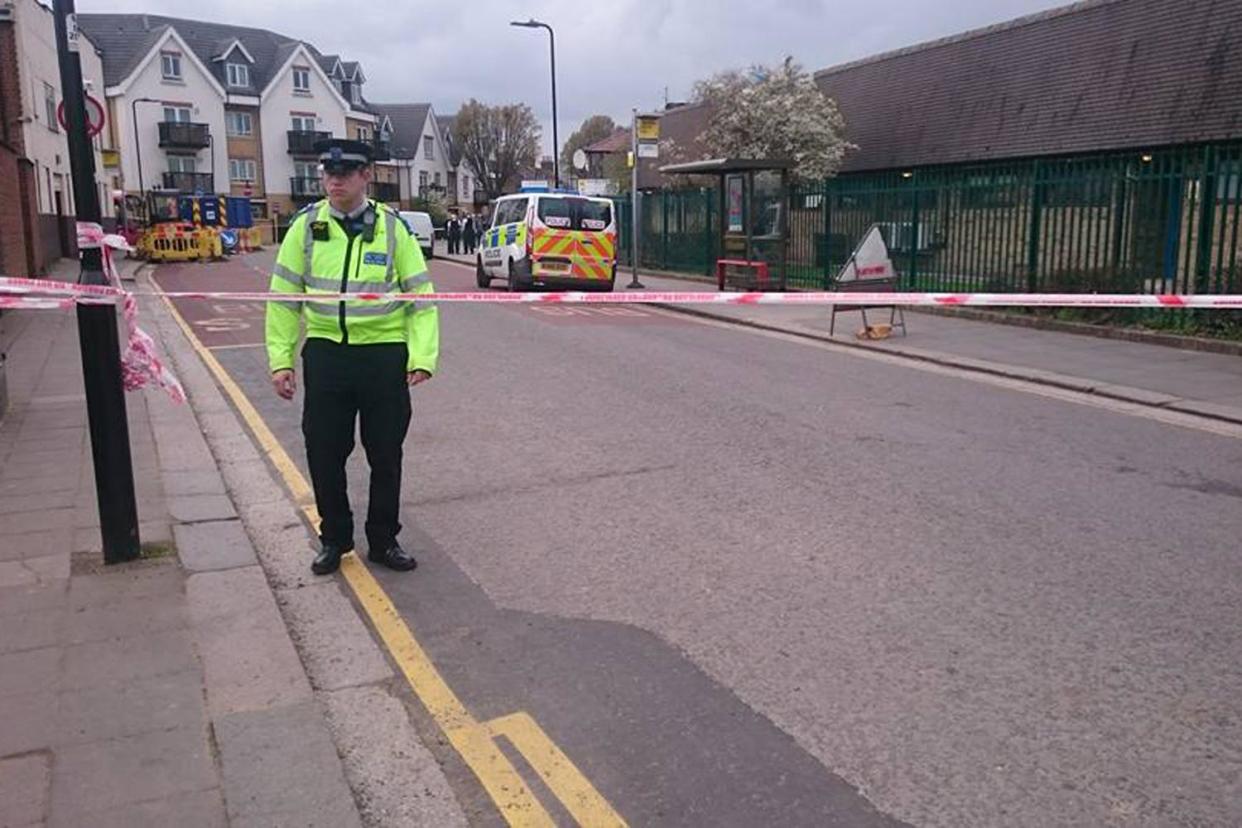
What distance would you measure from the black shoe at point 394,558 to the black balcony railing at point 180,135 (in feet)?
218

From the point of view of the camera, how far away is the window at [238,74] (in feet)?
221

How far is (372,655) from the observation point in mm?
4012

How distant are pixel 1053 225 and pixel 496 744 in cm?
1381

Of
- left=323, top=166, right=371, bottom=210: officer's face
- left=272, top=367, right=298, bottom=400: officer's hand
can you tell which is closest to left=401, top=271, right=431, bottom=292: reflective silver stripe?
left=323, top=166, right=371, bottom=210: officer's face

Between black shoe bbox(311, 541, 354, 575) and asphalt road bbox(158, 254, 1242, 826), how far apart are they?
1.07ft

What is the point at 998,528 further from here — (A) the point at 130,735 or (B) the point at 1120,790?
(A) the point at 130,735

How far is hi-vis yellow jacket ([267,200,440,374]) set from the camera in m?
4.58

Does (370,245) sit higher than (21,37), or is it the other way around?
(21,37)

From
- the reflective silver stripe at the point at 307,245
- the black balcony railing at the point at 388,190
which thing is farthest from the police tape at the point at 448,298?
the black balcony railing at the point at 388,190

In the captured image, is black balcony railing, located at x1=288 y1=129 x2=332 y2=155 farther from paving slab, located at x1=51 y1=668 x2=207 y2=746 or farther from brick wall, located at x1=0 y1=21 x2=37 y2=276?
paving slab, located at x1=51 y1=668 x2=207 y2=746

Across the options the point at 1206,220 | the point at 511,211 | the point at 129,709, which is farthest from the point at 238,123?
the point at 129,709

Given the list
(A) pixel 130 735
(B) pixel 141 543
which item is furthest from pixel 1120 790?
(B) pixel 141 543

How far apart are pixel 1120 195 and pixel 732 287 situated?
8069 millimetres

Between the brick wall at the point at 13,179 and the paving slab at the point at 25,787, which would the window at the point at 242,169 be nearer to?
the brick wall at the point at 13,179
